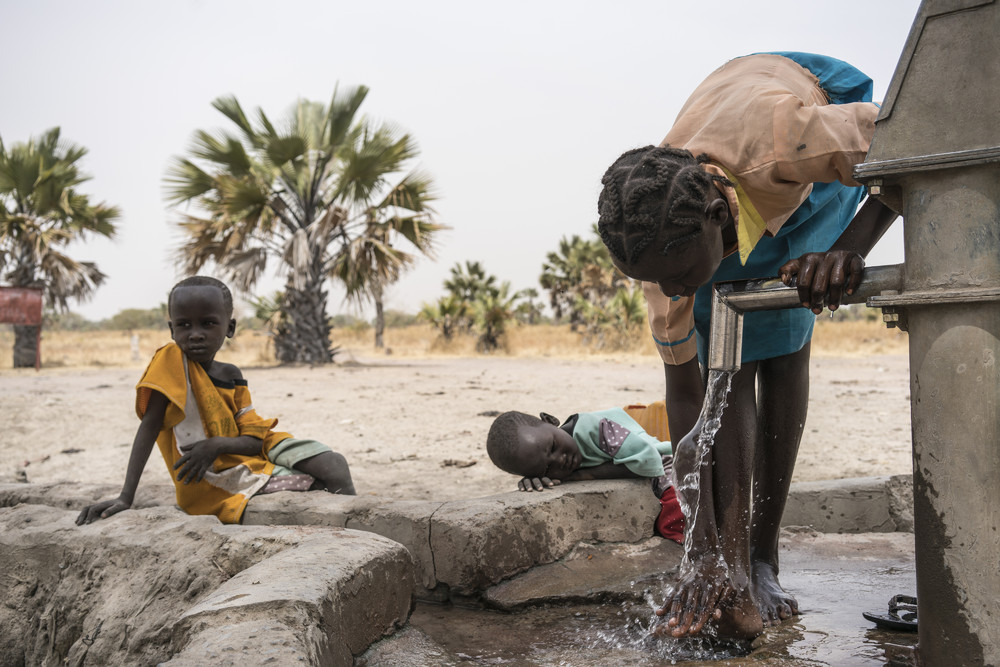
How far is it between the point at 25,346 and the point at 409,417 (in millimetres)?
9388

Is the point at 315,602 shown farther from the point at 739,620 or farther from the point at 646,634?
the point at 739,620

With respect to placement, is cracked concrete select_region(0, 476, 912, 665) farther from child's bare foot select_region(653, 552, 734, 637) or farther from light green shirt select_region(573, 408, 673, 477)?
child's bare foot select_region(653, 552, 734, 637)

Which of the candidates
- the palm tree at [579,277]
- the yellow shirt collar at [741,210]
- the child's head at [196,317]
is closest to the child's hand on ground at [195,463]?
the child's head at [196,317]

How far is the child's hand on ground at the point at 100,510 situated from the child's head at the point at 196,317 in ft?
1.98

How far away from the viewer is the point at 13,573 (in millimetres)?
2236

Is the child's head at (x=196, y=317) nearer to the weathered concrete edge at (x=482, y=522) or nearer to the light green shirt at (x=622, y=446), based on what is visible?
the weathered concrete edge at (x=482, y=522)

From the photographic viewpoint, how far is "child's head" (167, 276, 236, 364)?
9.11 ft

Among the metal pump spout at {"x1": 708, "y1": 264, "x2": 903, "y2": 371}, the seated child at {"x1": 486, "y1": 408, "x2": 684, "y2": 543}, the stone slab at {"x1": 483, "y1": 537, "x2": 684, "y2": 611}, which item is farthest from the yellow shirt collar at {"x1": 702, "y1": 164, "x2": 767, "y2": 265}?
the seated child at {"x1": 486, "y1": 408, "x2": 684, "y2": 543}

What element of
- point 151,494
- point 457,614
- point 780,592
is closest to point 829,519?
point 780,592

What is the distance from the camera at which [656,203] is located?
1.62 m

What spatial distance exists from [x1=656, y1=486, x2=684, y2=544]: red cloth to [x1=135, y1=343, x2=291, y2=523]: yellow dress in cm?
137

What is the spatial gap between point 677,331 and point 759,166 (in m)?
0.53

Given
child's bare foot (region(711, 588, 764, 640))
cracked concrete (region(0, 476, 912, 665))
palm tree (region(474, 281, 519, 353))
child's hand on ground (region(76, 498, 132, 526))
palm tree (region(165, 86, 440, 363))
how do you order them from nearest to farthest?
cracked concrete (region(0, 476, 912, 665)) < child's bare foot (region(711, 588, 764, 640)) < child's hand on ground (region(76, 498, 132, 526)) < palm tree (region(165, 86, 440, 363)) < palm tree (region(474, 281, 519, 353))

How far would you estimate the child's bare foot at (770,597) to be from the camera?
1.92 metres
